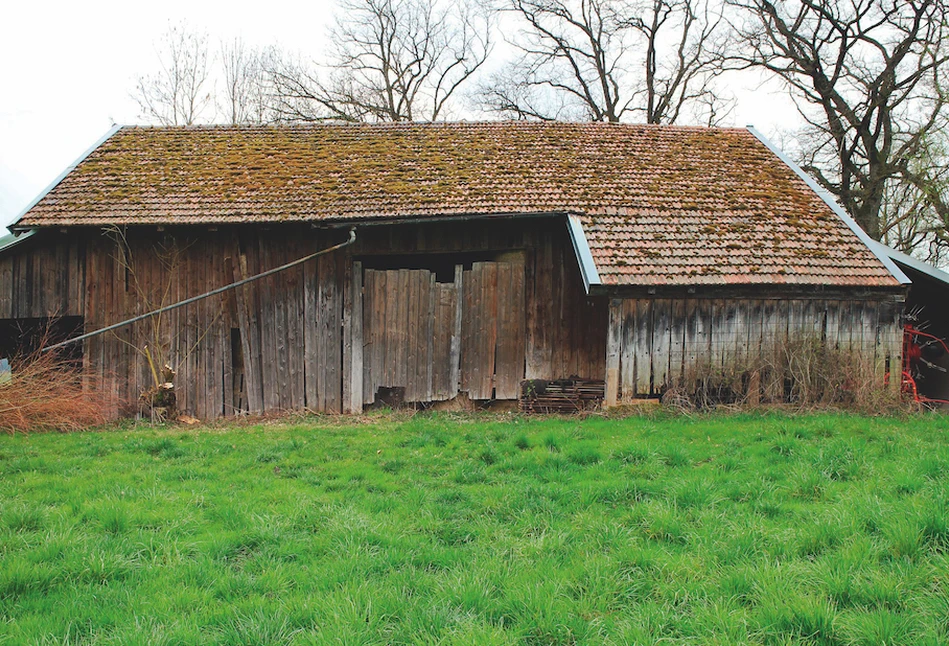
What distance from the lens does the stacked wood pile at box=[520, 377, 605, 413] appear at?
35.4 feet

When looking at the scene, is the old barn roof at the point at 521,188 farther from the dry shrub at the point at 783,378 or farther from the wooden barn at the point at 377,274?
the dry shrub at the point at 783,378

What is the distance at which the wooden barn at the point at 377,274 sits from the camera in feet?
34.3

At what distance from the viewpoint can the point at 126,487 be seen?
562cm

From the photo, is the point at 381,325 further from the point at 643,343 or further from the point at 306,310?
the point at 643,343

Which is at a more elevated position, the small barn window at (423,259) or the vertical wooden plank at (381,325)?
the small barn window at (423,259)

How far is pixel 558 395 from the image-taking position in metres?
10.9

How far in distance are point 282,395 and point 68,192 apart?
534 cm

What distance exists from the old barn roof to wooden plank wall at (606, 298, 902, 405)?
23.3 inches

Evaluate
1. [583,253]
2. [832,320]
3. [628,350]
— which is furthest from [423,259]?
[832,320]

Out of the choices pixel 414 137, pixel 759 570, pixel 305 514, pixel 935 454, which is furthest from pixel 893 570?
pixel 414 137

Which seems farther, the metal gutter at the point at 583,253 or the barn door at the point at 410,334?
the barn door at the point at 410,334

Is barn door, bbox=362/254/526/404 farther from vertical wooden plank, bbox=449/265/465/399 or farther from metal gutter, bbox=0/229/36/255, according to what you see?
metal gutter, bbox=0/229/36/255

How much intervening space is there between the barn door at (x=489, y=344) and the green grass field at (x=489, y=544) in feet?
12.3

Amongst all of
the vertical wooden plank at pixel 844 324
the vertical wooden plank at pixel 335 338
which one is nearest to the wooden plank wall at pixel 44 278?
the vertical wooden plank at pixel 335 338
